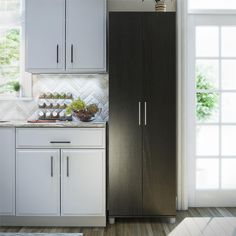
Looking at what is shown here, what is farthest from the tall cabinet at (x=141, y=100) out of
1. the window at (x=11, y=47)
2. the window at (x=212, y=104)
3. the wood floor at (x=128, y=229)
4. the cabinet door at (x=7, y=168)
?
the window at (x=11, y=47)

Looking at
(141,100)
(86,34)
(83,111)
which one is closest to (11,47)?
(86,34)

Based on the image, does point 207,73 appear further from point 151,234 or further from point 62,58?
point 151,234

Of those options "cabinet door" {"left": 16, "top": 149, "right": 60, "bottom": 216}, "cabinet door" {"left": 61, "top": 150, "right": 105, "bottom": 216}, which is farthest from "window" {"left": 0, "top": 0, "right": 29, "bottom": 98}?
"cabinet door" {"left": 61, "top": 150, "right": 105, "bottom": 216}

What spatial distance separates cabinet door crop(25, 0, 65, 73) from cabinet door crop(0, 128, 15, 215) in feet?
2.47

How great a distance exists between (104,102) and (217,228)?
1740mm

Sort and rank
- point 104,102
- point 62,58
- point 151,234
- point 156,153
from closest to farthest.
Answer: point 151,234
point 156,153
point 62,58
point 104,102

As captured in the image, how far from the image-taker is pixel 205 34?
389 cm

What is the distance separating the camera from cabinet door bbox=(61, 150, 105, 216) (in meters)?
3.22

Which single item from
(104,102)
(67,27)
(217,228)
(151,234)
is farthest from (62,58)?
(217,228)

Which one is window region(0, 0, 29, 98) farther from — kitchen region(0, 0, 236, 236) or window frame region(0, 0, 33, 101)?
kitchen region(0, 0, 236, 236)

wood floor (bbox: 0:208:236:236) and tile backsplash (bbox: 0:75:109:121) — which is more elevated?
tile backsplash (bbox: 0:75:109:121)

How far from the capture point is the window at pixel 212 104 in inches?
153

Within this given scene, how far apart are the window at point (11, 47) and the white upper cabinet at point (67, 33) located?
1.55 feet

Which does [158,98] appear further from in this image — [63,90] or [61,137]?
[63,90]
